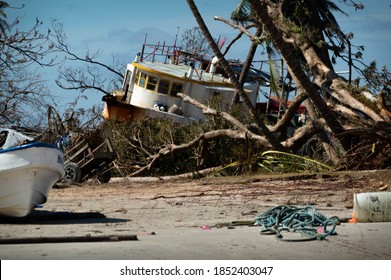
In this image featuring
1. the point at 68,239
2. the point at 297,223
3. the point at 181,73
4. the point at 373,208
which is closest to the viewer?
the point at 68,239

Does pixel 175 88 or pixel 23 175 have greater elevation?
pixel 175 88

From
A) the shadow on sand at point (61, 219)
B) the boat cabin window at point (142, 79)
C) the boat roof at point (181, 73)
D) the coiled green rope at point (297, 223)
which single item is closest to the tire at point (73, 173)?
the shadow on sand at point (61, 219)

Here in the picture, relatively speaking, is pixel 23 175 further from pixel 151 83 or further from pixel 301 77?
pixel 151 83

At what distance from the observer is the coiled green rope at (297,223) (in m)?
8.02

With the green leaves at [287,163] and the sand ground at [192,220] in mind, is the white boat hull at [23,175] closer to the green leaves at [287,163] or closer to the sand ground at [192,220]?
the sand ground at [192,220]

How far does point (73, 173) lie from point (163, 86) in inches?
356

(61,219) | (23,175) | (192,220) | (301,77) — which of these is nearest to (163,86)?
(301,77)

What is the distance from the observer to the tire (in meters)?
19.8

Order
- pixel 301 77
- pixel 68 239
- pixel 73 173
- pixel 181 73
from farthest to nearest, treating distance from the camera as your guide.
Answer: pixel 181 73 < pixel 73 173 < pixel 301 77 < pixel 68 239

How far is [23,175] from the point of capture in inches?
436

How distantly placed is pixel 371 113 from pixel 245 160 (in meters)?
3.72

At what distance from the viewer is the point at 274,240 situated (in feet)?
25.9

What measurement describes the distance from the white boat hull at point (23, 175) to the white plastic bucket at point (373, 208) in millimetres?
4835

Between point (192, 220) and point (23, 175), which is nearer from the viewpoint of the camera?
point (192, 220)
